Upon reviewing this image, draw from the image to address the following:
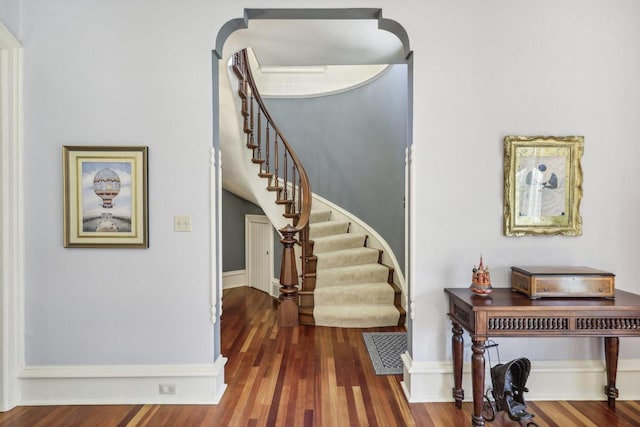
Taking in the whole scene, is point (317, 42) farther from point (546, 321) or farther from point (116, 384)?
point (116, 384)

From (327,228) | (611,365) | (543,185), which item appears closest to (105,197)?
(543,185)

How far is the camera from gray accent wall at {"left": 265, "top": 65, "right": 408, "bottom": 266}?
4.26 metres

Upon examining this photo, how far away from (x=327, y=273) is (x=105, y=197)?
8.04 ft

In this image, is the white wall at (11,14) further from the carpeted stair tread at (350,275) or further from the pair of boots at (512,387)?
the pair of boots at (512,387)

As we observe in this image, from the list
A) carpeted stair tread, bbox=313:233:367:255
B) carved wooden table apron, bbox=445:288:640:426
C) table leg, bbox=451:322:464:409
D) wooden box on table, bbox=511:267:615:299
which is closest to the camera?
carved wooden table apron, bbox=445:288:640:426

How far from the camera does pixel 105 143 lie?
221 cm

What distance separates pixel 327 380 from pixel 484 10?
2.71 m

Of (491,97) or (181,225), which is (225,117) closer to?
(181,225)

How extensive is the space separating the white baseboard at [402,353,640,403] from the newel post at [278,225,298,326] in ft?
5.51

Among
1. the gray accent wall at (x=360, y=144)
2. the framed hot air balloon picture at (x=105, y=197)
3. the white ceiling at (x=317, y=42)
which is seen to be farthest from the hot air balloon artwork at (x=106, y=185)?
the gray accent wall at (x=360, y=144)

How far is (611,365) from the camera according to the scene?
2182 millimetres

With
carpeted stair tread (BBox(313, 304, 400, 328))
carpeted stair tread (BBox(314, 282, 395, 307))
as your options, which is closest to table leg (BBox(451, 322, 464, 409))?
carpeted stair tread (BBox(313, 304, 400, 328))

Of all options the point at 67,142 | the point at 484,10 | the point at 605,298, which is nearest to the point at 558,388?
the point at 605,298

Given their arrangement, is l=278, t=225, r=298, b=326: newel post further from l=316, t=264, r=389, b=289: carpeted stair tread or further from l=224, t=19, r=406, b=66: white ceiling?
l=224, t=19, r=406, b=66: white ceiling
